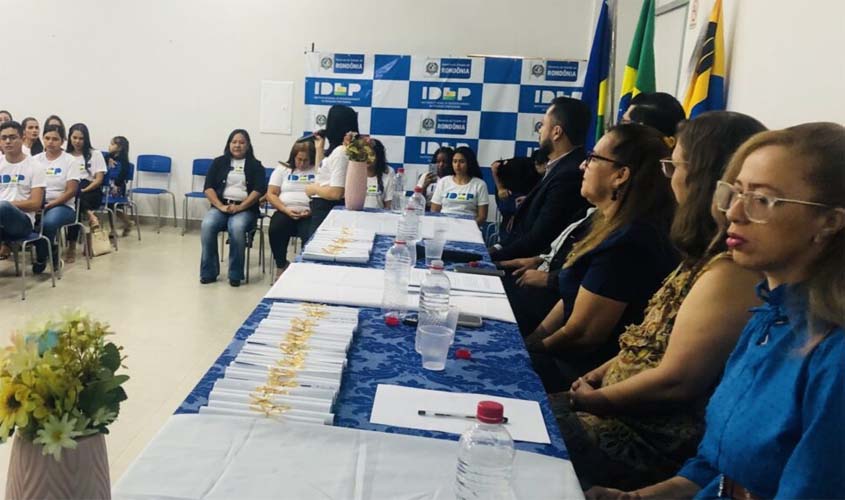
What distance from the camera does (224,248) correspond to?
600 cm

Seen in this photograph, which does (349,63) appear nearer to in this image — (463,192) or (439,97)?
(439,97)

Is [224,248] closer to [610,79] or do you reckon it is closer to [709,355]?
[610,79]

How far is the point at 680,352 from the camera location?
4.76ft

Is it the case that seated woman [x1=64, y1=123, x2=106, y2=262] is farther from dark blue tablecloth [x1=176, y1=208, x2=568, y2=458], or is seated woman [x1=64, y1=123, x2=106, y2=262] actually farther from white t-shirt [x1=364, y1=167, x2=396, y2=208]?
dark blue tablecloth [x1=176, y1=208, x2=568, y2=458]

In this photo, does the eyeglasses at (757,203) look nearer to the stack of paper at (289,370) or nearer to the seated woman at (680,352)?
the seated woman at (680,352)

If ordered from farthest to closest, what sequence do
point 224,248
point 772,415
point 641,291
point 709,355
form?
1. point 224,248
2. point 641,291
3. point 709,355
4. point 772,415

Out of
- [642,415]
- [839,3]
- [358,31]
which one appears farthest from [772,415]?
[358,31]

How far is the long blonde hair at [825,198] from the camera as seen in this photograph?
3.30 ft

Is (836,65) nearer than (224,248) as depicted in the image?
Yes

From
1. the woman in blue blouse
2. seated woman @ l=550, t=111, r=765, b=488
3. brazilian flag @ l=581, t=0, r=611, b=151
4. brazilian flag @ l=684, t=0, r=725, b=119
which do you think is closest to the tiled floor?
seated woman @ l=550, t=111, r=765, b=488

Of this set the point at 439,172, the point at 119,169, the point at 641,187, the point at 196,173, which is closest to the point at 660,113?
the point at 641,187

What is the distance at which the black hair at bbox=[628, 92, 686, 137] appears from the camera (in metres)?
2.80

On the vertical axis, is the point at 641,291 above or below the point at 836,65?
below

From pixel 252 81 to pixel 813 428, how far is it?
663cm
